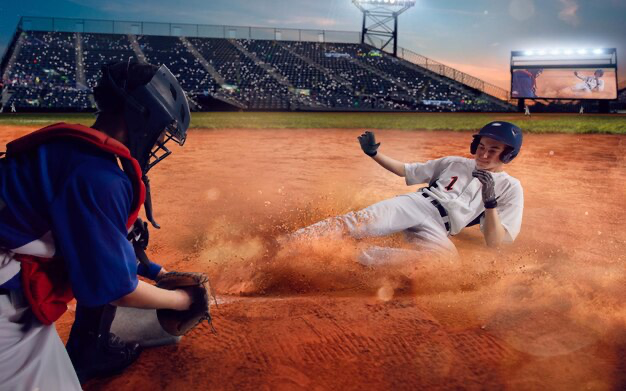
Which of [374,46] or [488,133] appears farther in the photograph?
[374,46]

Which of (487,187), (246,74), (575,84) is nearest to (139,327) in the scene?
(487,187)

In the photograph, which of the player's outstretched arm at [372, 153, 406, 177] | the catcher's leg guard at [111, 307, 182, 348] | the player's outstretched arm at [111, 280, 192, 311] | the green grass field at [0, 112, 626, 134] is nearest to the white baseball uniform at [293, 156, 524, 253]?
the player's outstretched arm at [372, 153, 406, 177]

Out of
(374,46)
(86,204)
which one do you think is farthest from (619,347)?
(374,46)

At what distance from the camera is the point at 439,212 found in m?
4.26

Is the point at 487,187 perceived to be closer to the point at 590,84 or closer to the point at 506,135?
the point at 506,135

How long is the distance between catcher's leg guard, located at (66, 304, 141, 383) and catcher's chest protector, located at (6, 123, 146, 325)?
0.66 meters

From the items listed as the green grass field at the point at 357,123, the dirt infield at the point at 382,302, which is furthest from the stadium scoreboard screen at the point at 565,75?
the dirt infield at the point at 382,302

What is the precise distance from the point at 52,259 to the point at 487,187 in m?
3.18

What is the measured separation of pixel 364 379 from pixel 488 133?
2532 millimetres

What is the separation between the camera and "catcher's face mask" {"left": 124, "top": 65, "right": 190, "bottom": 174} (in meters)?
1.80

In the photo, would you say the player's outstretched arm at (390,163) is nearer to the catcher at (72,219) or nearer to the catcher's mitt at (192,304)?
the catcher's mitt at (192,304)

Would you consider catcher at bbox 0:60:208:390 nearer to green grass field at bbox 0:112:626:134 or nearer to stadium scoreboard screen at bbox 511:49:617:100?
green grass field at bbox 0:112:626:134

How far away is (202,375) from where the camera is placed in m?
2.42

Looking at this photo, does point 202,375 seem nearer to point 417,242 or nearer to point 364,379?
point 364,379
